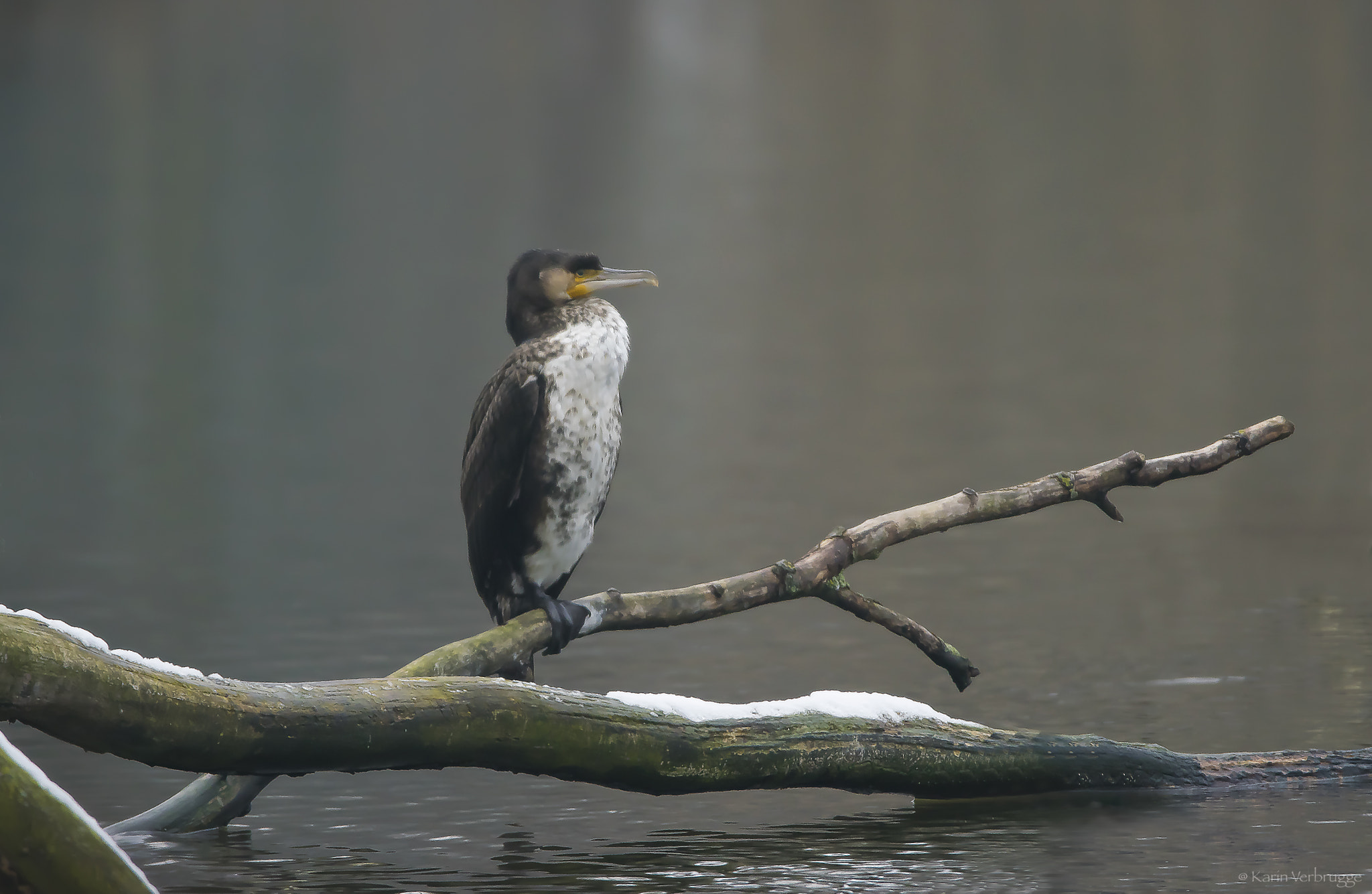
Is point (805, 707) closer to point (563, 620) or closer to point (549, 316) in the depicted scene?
point (563, 620)

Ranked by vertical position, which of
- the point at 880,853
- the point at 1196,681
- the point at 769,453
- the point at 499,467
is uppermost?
the point at 769,453

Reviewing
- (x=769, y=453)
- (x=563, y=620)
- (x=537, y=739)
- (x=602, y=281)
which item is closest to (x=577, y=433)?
(x=602, y=281)

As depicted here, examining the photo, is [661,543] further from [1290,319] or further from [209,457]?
[1290,319]

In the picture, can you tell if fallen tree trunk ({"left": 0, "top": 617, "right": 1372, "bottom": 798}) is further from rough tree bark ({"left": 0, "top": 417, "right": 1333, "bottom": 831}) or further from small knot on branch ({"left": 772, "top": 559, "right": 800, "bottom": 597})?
small knot on branch ({"left": 772, "top": 559, "right": 800, "bottom": 597})

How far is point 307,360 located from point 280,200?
5146cm

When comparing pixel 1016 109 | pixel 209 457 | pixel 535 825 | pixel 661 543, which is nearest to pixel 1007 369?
pixel 209 457

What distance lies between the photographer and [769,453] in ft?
66.2

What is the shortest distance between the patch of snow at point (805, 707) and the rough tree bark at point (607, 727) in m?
0.03

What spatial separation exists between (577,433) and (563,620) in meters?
0.67

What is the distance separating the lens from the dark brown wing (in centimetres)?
625

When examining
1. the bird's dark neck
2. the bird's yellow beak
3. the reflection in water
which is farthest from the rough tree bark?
the bird's yellow beak

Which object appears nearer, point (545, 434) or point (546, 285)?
point (545, 434)

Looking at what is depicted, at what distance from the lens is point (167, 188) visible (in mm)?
82312

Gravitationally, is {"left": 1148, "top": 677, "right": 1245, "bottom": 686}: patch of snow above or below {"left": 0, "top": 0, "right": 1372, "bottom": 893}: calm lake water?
below
